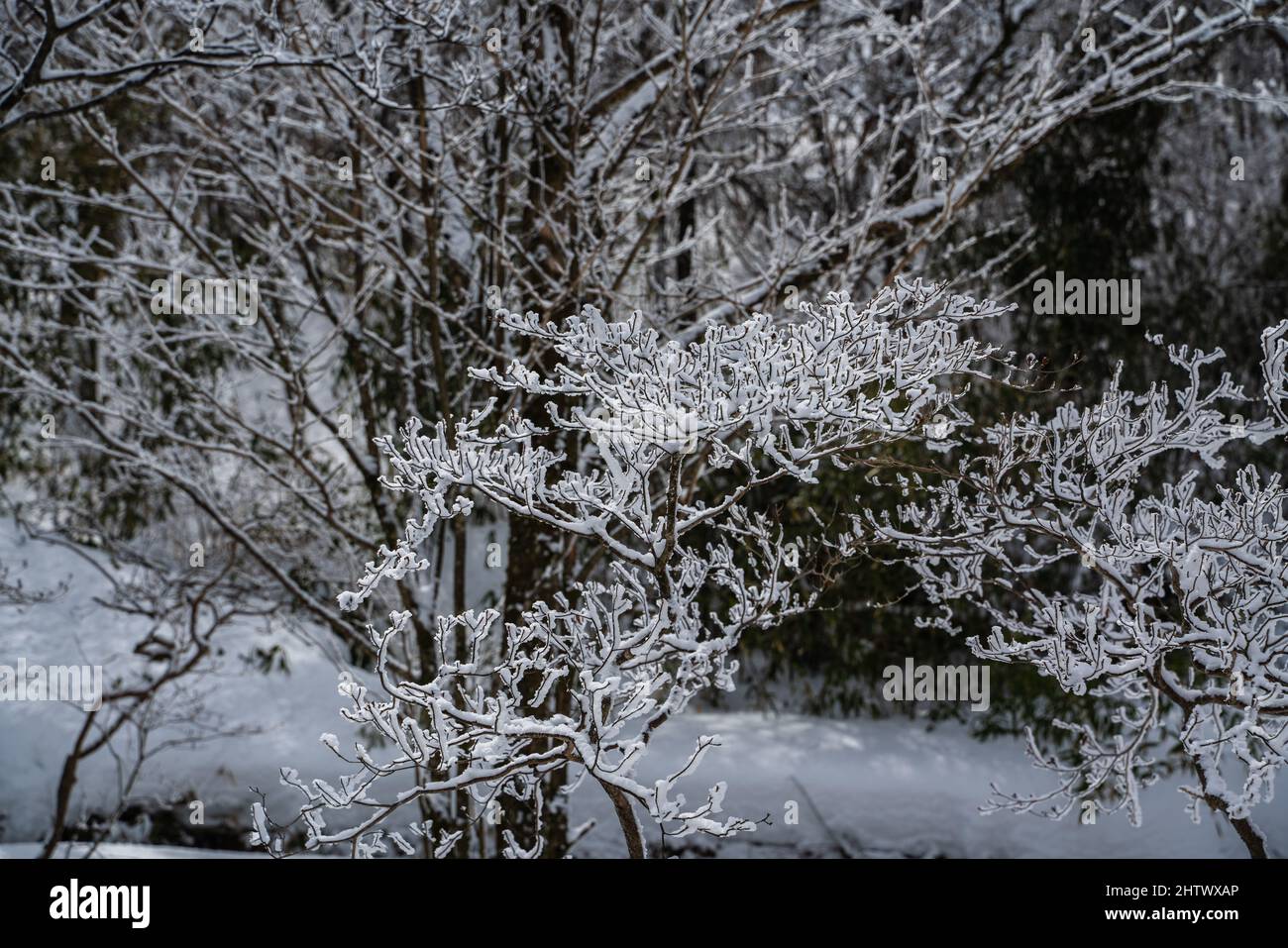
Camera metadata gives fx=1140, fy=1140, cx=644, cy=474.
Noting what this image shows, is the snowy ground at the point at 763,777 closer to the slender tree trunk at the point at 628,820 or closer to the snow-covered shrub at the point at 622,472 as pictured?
the slender tree trunk at the point at 628,820

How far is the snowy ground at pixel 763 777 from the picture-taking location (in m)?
5.81

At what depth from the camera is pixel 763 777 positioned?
6.14 m

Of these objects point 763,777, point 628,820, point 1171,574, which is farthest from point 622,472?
point 763,777

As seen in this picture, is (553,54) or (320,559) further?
(320,559)

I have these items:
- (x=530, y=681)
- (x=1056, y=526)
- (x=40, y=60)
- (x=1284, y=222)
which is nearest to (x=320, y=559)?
(x=530, y=681)

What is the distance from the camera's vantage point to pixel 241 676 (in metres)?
7.19

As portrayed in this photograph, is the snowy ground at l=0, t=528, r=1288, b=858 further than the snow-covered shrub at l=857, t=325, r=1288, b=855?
Yes

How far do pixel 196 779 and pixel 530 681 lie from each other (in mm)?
3373

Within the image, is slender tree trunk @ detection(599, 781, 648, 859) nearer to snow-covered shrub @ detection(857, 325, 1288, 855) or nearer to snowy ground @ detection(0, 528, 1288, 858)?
snow-covered shrub @ detection(857, 325, 1288, 855)

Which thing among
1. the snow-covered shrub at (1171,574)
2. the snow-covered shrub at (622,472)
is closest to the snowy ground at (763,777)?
the snow-covered shrub at (1171,574)

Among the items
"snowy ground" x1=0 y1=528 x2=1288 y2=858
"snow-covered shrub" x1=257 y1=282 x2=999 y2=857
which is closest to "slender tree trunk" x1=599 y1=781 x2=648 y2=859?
"snow-covered shrub" x1=257 y1=282 x2=999 y2=857

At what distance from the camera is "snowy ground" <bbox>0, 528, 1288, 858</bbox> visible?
19.1 ft
